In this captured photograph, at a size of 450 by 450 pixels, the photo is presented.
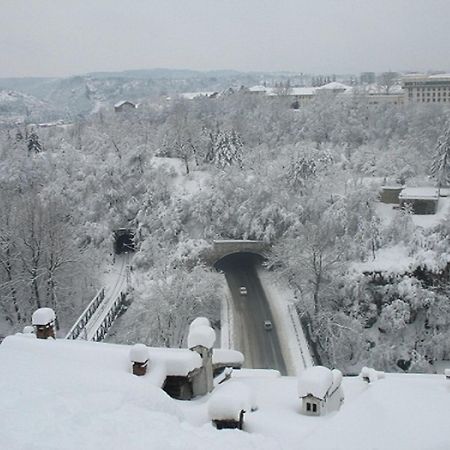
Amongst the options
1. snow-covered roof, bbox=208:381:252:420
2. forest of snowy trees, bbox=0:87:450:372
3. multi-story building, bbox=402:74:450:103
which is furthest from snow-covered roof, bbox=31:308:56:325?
multi-story building, bbox=402:74:450:103

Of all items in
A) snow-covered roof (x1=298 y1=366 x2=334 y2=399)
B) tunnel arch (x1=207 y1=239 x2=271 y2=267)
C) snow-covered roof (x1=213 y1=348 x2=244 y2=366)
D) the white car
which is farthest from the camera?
tunnel arch (x1=207 y1=239 x2=271 y2=267)

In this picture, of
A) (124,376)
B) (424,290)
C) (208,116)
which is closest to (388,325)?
(424,290)

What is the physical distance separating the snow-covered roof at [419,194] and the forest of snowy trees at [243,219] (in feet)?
4.33

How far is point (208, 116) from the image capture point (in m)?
66.1

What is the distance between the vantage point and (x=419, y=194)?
123 feet

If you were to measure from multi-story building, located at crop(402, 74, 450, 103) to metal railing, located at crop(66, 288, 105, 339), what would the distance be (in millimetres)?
69603

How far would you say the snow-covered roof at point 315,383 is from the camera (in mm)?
11516

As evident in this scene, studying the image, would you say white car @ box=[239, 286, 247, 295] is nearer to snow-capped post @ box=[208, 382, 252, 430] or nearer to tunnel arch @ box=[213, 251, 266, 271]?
tunnel arch @ box=[213, 251, 266, 271]

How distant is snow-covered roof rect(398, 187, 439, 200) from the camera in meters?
37.0

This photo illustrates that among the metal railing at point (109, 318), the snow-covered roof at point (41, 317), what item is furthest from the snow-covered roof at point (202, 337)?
the metal railing at point (109, 318)

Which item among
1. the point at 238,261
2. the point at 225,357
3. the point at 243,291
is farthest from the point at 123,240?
the point at 225,357

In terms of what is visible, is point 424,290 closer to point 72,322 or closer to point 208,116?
point 72,322

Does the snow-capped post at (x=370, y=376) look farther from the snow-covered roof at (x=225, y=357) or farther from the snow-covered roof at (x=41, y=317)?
the snow-covered roof at (x=41, y=317)

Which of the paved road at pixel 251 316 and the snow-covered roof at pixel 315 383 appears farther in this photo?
the paved road at pixel 251 316
